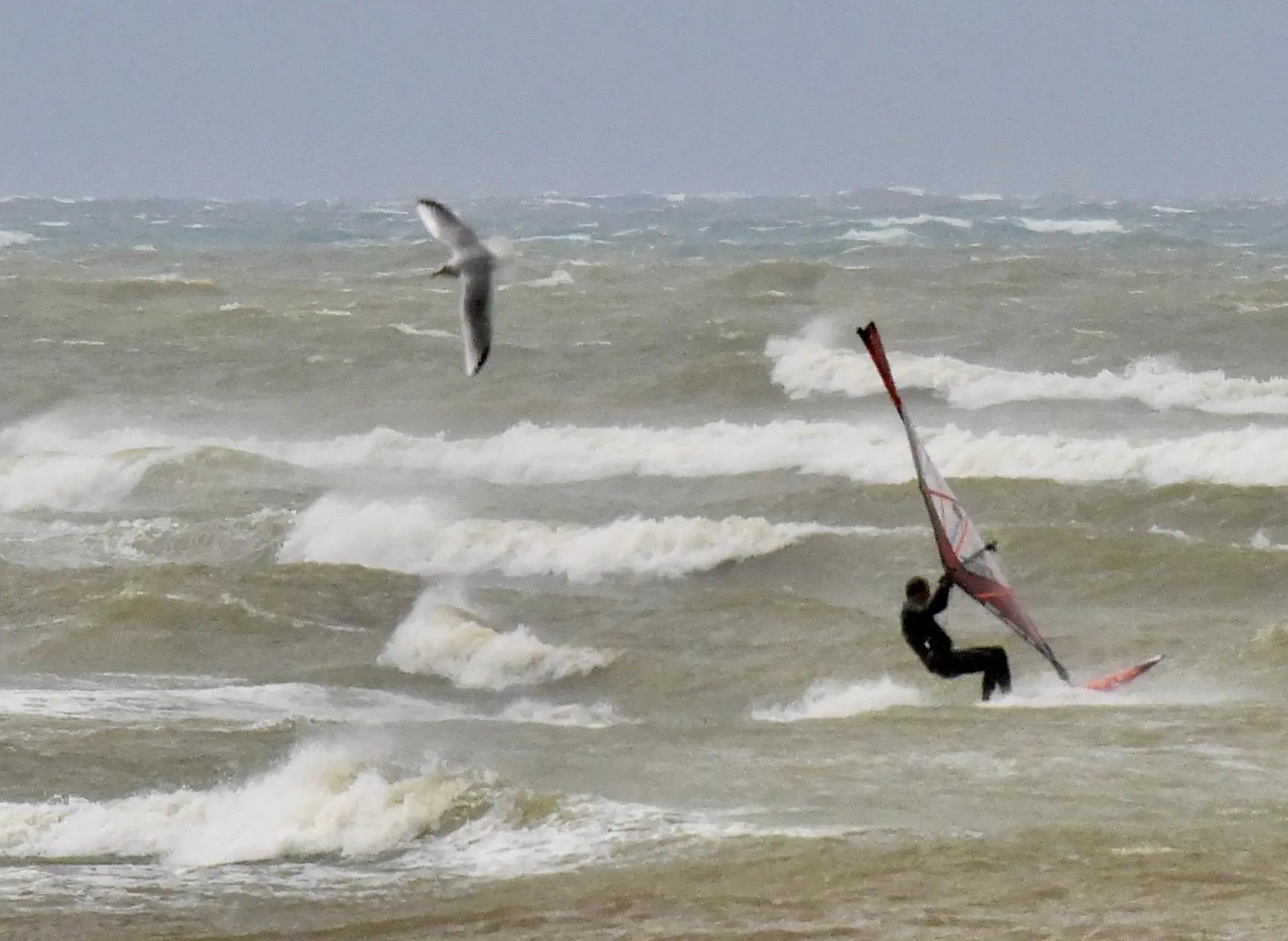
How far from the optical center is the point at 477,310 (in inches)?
319

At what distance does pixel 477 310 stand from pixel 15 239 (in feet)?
271

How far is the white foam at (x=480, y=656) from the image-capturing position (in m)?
17.0

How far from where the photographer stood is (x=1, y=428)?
35000 mm

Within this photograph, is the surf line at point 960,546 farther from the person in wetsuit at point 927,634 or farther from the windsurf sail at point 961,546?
the person in wetsuit at point 927,634

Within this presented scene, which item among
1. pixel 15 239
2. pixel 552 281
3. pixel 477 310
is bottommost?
pixel 477 310

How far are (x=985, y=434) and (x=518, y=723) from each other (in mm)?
15966

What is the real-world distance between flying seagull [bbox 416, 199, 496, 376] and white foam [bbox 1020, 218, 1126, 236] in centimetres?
7416

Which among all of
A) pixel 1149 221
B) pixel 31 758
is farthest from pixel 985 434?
pixel 1149 221

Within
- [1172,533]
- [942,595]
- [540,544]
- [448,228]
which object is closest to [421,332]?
[540,544]

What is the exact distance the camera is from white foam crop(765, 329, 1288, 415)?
33.0 meters

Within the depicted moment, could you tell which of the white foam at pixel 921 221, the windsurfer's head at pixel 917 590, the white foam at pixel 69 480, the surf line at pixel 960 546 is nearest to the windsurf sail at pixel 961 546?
the surf line at pixel 960 546

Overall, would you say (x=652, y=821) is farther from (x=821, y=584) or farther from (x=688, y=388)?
(x=688, y=388)

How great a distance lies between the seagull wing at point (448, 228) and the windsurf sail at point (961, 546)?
351cm

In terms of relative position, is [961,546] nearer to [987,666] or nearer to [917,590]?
[917,590]
